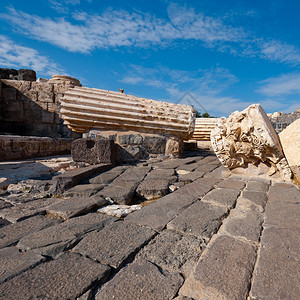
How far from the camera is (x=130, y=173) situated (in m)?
3.40

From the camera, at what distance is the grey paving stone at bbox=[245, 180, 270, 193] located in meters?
2.63

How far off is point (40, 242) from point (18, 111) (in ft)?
30.8

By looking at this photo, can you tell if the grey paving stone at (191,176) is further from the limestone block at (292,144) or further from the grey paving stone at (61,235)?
the grey paving stone at (61,235)

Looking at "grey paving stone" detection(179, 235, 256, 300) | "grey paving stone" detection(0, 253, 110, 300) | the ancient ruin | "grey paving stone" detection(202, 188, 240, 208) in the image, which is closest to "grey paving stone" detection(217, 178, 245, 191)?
the ancient ruin

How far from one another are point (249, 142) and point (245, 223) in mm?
1936

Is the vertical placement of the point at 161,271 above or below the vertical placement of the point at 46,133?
below

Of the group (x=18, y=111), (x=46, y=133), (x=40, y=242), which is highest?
(x=18, y=111)

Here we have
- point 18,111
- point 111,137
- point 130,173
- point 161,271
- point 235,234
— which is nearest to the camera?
point 161,271

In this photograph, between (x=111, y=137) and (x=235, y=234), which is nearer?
(x=235, y=234)

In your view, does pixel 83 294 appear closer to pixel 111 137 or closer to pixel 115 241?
pixel 115 241

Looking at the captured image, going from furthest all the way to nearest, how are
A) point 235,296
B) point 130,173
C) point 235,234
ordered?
point 130,173
point 235,234
point 235,296

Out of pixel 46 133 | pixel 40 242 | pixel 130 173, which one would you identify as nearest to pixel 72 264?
pixel 40 242

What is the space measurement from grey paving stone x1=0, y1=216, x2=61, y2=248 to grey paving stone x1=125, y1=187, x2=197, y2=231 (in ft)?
2.23

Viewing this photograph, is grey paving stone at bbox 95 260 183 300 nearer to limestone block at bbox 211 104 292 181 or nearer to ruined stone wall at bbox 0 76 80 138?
limestone block at bbox 211 104 292 181
